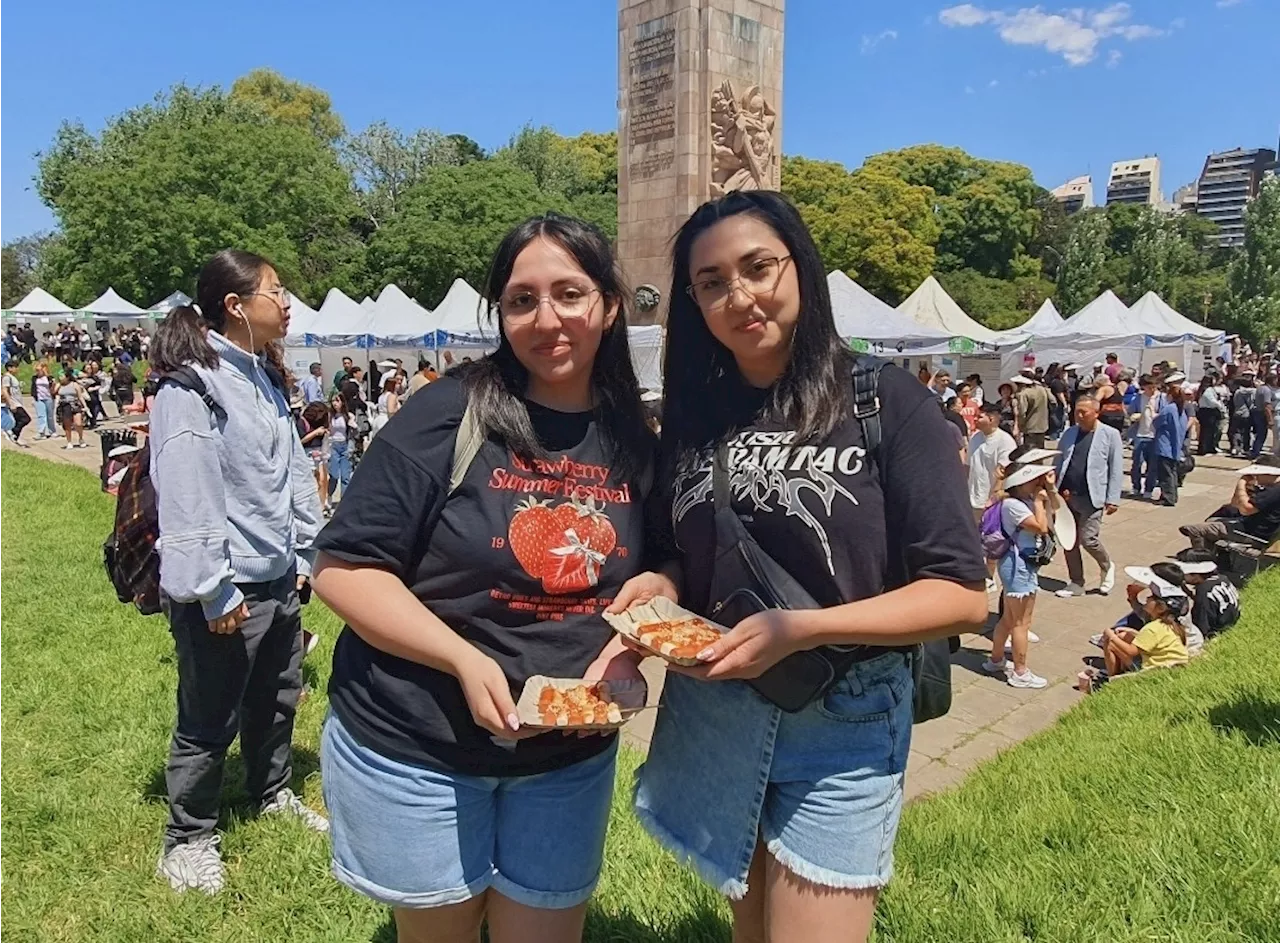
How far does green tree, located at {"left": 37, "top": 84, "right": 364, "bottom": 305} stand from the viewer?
1296 inches

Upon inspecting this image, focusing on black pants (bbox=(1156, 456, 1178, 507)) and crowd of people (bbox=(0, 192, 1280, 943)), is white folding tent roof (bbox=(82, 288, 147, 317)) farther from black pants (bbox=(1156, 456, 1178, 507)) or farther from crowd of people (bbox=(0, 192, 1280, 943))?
crowd of people (bbox=(0, 192, 1280, 943))

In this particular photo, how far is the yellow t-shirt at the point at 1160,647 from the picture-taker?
19.0 ft

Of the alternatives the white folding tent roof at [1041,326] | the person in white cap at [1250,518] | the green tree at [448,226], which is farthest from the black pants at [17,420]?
the white folding tent roof at [1041,326]

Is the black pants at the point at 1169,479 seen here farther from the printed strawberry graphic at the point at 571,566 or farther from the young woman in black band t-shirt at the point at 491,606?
the printed strawberry graphic at the point at 571,566

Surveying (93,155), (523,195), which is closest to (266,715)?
(523,195)

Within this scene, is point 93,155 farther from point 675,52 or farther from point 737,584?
point 737,584

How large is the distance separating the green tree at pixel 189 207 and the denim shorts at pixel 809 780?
33011 mm

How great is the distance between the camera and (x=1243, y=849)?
113 inches

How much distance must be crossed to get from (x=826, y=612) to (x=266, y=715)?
260 centimetres

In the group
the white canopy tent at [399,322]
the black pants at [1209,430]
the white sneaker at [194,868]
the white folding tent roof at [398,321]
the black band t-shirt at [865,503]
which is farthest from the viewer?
the white folding tent roof at [398,321]

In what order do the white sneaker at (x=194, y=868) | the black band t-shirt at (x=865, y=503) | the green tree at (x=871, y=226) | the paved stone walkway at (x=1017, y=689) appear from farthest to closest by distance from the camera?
the green tree at (x=871, y=226) → the paved stone walkway at (x=1017, y=689) → the white sneaker at (x=194, y=868) → the black band t-shirt at (x=865, y=503)

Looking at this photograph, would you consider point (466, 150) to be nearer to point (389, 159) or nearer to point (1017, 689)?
point (389, 159)

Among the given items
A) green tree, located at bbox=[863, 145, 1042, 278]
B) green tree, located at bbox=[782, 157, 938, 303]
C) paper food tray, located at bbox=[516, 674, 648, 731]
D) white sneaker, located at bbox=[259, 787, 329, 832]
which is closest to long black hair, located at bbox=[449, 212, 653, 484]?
paper food tray, located at bbox=[516, 674, 648, 731]

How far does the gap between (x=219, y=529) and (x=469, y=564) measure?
1.42m
